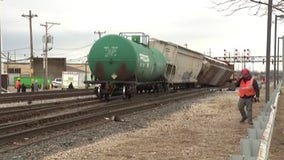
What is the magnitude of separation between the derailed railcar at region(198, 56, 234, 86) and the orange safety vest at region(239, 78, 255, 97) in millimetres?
29605

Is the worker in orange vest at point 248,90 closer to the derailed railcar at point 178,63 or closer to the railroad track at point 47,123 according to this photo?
the railroad track at point 47,123

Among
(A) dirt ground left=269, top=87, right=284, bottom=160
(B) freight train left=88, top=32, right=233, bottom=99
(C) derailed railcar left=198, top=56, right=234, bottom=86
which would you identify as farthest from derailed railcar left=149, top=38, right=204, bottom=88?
(A) dirt ground left=269, top=87, right=284, bottom=160

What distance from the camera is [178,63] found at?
36.1 metres

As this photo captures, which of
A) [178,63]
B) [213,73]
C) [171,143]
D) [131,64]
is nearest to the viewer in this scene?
[171,143]

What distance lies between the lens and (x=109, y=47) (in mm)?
25219

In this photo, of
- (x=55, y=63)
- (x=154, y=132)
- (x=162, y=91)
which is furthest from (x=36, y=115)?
(x=55, y=63)

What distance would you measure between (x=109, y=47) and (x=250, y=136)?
1911cm

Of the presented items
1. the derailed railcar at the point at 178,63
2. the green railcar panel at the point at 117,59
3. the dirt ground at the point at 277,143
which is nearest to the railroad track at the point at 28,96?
the green railcar panel at the point at 117,59

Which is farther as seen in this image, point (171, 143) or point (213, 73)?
point (213, 73)

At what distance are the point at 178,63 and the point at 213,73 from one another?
47.0ft

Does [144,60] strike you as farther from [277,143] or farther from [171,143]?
[171,143]

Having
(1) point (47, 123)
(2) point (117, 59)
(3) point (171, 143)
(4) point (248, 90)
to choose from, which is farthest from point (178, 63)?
(3) point (171, 143)

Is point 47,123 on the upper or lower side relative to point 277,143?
upper

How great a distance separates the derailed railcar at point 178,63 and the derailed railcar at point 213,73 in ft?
8.20
